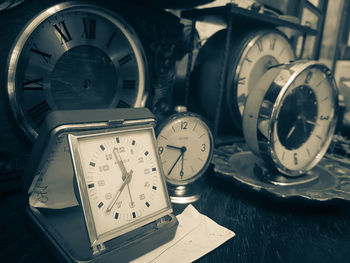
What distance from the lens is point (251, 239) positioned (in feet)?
1.92

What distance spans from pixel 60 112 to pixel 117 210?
224 millimetres

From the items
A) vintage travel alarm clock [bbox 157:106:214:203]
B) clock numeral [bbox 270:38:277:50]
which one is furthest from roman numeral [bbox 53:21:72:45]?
clock numeral [bbox 270:38:277:50]

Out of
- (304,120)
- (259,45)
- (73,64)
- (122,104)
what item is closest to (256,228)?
(304,120)

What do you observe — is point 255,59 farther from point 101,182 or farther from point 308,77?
point 101,182

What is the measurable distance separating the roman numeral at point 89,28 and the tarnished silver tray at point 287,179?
0.57 metres

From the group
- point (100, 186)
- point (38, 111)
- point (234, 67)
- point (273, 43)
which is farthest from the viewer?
point (273, 43)

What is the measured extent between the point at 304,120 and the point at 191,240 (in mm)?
520

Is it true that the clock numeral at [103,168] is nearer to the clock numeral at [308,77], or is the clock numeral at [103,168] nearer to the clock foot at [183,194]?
the clock foot at [183,194]

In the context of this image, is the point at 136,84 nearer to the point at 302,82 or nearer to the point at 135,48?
the point at 135,48

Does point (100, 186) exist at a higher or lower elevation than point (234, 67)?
lower

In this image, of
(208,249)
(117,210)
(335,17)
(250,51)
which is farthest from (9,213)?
(335,17)

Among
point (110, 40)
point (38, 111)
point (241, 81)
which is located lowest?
point (38, 111)

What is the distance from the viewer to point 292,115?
778 millimetres

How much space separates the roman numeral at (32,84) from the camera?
0.71m
